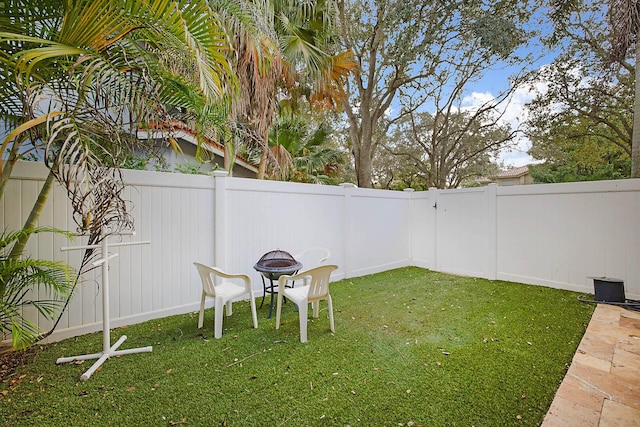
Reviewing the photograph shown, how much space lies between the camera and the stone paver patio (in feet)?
5.81

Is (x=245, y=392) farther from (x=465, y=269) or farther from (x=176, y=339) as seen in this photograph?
(x=465, y=269)

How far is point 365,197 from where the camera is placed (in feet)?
18.7

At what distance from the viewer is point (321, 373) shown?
7.53 ft

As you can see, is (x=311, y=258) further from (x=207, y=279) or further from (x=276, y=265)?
(x=207, y=279)

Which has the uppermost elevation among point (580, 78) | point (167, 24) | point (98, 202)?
point (580, 78)

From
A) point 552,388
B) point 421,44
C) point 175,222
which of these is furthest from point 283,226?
point 421,44

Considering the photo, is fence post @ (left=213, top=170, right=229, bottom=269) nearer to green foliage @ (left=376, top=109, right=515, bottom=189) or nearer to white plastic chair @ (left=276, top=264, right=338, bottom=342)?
white plastic chair @ (left=276, top=264, right=338, bottom=342)

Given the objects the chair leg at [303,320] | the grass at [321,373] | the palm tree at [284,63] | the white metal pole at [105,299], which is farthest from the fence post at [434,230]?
the white metal pole at [105,299]

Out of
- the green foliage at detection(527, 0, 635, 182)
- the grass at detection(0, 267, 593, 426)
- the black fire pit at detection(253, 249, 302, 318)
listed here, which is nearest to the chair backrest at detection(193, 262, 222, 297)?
the grass at detection(0, 267, 593, 426)

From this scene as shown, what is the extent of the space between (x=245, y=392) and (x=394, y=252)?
476 centimetres

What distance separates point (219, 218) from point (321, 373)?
7.71 ft

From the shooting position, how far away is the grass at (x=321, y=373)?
5.99 ft

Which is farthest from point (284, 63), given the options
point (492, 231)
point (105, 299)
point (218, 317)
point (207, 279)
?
point (492, 231)

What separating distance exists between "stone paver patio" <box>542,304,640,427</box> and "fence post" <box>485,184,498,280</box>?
221cm
